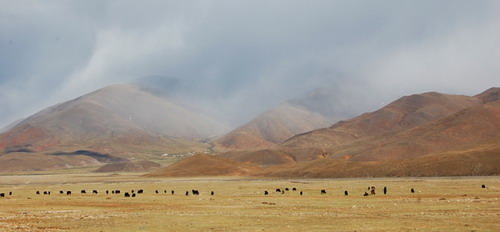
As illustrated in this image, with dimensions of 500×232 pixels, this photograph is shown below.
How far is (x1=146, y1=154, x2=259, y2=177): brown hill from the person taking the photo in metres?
183

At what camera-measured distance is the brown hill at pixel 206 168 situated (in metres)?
183

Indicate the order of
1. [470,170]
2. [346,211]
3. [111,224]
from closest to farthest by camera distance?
[111,224] < [346,211] < [470,170]

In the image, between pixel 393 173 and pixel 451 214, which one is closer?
pixel 451 214

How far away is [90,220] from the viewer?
41.8 m

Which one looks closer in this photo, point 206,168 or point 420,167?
point 420,167

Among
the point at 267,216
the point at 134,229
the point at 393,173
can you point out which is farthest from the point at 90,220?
the point at 393,173

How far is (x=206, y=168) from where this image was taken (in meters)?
188

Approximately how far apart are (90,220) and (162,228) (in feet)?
27.4

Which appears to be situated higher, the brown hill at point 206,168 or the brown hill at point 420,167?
the brown hill at point 206,168

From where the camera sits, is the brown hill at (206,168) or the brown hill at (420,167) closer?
the brown hill at (420,167)

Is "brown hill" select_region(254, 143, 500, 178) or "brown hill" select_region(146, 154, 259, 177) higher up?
"brown hill" select_region(146, 154, 259, 177)

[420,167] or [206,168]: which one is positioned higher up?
[206,168]

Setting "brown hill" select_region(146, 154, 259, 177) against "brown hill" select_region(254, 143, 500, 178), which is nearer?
"brown hill" select_region(254, 143, 500, 178)

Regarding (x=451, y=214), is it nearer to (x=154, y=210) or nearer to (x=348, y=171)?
(x=154, y=210)
